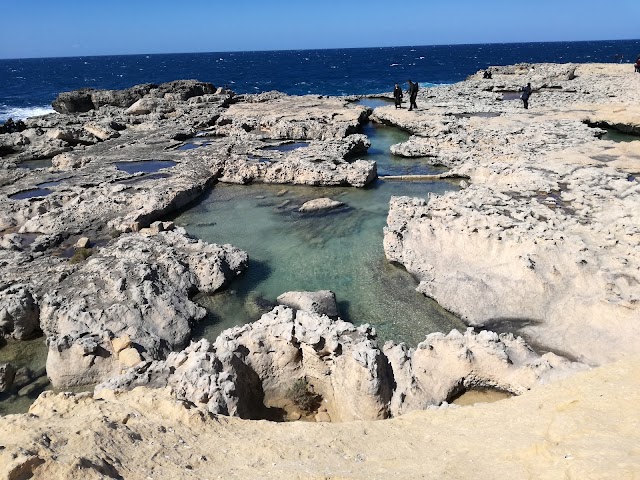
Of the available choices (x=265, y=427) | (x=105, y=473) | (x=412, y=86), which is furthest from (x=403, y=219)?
(x=412, y=86)

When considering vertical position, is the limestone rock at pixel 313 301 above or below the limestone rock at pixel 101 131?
below

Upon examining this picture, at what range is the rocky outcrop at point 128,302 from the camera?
8719mm

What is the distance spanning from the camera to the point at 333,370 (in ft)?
25.2

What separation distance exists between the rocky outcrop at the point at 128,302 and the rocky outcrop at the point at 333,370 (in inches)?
78.1

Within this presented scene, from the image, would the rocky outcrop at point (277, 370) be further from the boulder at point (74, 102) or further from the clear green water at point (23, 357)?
the boulder at point (74, 102)

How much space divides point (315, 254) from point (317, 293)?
2687 millimetres

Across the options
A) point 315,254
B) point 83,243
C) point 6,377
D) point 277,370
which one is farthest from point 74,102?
point 277,370

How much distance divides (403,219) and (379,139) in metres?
14.4

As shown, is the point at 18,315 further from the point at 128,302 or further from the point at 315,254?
the point at 315,254

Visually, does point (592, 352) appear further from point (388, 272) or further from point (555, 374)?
point (388, 272)

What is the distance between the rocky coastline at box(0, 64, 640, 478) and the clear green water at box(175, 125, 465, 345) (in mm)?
472

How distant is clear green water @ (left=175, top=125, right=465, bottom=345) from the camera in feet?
34.0

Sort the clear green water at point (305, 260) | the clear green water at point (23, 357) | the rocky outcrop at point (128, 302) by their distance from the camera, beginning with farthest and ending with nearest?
the clear green water at point (305, 260)
the rocky outcrop at point (128, 302)
the clear green water at point (23, 357)

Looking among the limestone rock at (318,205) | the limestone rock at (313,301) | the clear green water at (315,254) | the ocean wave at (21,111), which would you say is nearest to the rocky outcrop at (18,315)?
the clear green water at (315,254)
